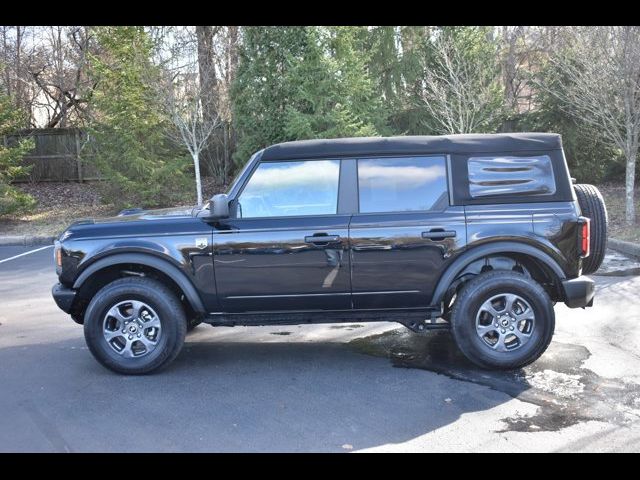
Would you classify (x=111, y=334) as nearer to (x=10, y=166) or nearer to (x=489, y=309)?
(x=489, y=309)

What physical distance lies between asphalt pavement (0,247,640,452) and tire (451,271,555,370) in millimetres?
144

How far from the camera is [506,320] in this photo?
16.6 feet

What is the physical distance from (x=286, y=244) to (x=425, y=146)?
1.42 meters

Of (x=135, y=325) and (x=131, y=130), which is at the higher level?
(x=131, y=130)

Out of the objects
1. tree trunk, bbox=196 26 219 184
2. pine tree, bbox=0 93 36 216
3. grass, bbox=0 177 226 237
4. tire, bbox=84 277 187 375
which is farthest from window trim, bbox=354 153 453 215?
pine tree, bbox=0 93 36 216

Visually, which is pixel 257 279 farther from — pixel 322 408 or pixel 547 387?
pixel 547 387

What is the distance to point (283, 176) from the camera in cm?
521

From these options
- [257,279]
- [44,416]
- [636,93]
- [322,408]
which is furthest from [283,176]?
[636,93]

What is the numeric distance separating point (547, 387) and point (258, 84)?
43.8ft

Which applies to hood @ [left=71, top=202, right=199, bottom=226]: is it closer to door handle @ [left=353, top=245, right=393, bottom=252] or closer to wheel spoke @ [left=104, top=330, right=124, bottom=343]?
wheel spoke @ [left=104, top=330, right=124, bottom=343]

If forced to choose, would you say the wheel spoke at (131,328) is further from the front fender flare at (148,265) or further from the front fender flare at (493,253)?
the front fender flare at (493,253)

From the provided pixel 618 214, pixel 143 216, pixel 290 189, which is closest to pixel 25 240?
pixel 143 216

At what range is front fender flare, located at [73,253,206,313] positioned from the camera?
509 centimetres

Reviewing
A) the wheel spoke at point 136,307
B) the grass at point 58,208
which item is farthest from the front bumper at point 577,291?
the grass at point 58,208
